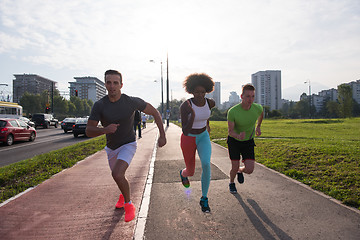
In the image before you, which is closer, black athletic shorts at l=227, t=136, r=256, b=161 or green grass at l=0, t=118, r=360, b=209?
black athletic shorts at l=227, t=136, r=256, b=161

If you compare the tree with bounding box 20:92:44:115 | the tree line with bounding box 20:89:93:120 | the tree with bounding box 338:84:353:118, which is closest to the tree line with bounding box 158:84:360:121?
the tree with bounding box 338:84:353:118

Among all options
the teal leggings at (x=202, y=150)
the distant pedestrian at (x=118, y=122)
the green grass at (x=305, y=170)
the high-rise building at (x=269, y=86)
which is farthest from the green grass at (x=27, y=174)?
the high-rise building at (x=269, y=86)

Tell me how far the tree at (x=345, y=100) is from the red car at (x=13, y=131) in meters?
64.3

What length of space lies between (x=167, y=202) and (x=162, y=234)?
1148mm

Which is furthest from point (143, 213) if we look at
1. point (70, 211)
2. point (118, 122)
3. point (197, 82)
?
point (197, 82)

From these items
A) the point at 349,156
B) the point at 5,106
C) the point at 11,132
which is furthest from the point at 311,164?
the point at 5,106

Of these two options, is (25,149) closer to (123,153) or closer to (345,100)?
(123,153)

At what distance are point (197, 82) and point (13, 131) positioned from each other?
14112 millimetres

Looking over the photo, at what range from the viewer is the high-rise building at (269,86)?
Answer: 5000 inches

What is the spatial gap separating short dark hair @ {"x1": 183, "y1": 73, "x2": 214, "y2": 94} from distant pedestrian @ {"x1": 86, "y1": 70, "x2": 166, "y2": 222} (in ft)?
2.40

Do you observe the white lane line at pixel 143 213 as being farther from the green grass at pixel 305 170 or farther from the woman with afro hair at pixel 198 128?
the green grass at pixel 305 170

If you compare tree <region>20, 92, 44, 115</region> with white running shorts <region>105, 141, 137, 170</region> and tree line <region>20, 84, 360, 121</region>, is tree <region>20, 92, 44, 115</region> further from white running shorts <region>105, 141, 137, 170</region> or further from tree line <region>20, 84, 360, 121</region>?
white running shorts <region>105, 141, 137, 170</region>

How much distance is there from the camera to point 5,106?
25375 millimetres

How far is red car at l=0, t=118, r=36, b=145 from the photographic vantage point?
13.4m
